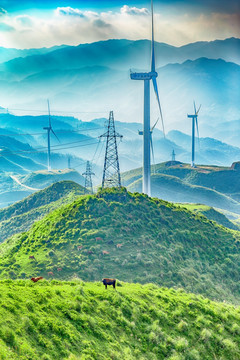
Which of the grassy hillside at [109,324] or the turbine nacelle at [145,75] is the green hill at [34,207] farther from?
the grassy hillside at [109,324]

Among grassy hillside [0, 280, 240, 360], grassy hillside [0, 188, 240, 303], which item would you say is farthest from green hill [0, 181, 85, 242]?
grassy hillside [0, 280, 240, 360]

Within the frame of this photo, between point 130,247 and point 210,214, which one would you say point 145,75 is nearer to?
point 210,214

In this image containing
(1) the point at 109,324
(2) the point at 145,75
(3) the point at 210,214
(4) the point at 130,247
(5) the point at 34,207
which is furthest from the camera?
(5) the point at 34,207

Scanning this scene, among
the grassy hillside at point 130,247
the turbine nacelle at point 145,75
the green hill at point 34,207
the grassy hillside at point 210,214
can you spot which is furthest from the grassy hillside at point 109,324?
the grassy hillside at point 210,214

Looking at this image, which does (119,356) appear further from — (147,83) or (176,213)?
(147,83)

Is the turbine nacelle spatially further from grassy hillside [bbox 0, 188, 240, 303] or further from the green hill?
the green hill

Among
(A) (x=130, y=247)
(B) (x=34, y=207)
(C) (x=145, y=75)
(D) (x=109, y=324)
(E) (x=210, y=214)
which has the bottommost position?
(B) (x=34, y=207)

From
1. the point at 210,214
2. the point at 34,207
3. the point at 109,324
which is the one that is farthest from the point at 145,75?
the point at 109,324
